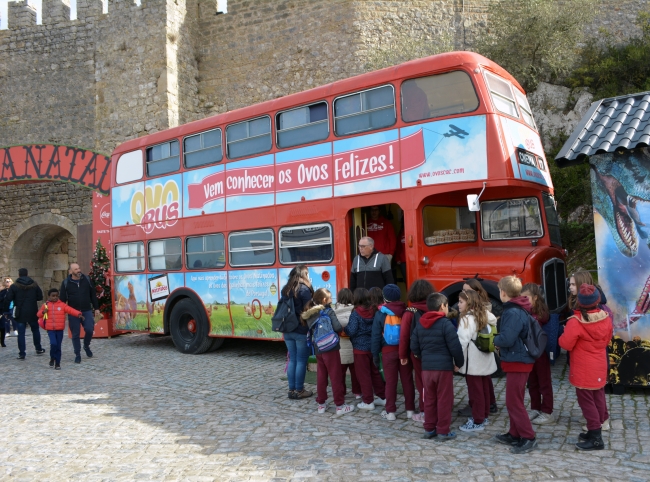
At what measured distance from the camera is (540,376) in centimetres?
520

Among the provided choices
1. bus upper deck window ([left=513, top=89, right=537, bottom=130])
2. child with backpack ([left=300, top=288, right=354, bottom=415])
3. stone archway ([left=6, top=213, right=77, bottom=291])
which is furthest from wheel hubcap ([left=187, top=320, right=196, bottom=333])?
stone archway ([left=6, top=213, right=77, bottom=291])

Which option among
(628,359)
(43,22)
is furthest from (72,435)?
(43,22)

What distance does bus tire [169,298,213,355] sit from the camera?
32.6 feet

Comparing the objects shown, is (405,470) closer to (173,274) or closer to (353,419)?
(353,419)

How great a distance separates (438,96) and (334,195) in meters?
1.93

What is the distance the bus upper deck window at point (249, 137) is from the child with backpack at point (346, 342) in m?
3.53

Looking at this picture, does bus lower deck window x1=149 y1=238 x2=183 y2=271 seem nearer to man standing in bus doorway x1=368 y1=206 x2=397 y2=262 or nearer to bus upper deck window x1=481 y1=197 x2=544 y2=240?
man standing in bus doorway x1=368 y1=206 x2=397 y2=262

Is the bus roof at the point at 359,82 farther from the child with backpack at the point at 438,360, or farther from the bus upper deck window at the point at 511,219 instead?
the child with backpack at the point at 438,360

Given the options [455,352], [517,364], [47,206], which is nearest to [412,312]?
[455,352]

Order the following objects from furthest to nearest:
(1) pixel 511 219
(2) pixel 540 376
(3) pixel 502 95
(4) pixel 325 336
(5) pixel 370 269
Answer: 1. (1) pixel 511 219
2. (3) pixel 502 95
3. (5) pixel 370 269
4. (4) pixel 325 336
5. (2) pixel 540 376

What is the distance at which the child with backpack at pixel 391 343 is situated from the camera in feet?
17.8

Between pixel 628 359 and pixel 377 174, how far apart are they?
359 cm

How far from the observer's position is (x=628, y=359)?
5.92 meters

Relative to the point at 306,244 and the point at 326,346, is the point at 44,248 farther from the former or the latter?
the point at 326,346
